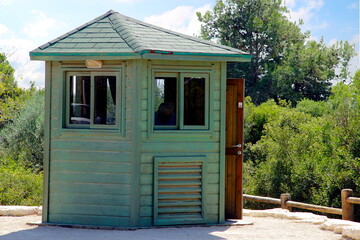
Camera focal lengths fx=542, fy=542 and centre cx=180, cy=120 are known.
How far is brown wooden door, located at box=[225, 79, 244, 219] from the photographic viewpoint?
9.11 meters

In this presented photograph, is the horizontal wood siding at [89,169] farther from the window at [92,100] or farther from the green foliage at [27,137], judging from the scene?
the green foliage at [27,137]

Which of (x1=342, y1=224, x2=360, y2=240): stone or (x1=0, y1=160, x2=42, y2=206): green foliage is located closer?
(x1=342, y1=224, x2=360, y2=240): stone

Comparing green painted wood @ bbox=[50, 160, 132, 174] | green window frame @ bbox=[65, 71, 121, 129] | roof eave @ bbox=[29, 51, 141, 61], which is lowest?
green painted wood @ bbox=[50, 160, 132, 174]

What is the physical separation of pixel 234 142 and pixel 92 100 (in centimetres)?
249

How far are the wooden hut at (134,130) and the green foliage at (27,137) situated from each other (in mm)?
11481

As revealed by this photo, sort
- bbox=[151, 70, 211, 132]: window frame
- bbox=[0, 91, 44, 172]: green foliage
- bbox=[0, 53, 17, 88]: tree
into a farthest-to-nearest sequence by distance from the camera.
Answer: bbox=[0, 53, 17, 88]: tree
bbox=[0, 91, 44, 172]: green foliage
bbox=[151, 70, 211, 132]: window frame

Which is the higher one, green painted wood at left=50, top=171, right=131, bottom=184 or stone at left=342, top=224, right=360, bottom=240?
green painted wood at left=50, top=171, right=131, bottom=184

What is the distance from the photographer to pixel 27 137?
20469 millimetres

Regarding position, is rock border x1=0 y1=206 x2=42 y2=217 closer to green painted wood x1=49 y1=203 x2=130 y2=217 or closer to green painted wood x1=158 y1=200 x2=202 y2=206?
green painted wood x1=49 y1=203 x2=130 y2=217

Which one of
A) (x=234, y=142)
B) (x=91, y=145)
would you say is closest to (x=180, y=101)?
(x=234, y=142)

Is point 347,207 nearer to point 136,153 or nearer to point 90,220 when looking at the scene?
point 136,153

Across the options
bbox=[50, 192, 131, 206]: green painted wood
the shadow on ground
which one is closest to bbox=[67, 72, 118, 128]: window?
bbox=[50, 192, 131, 206]: green painted wood

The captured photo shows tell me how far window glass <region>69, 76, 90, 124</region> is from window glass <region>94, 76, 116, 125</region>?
15cm

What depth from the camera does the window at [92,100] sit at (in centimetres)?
841
